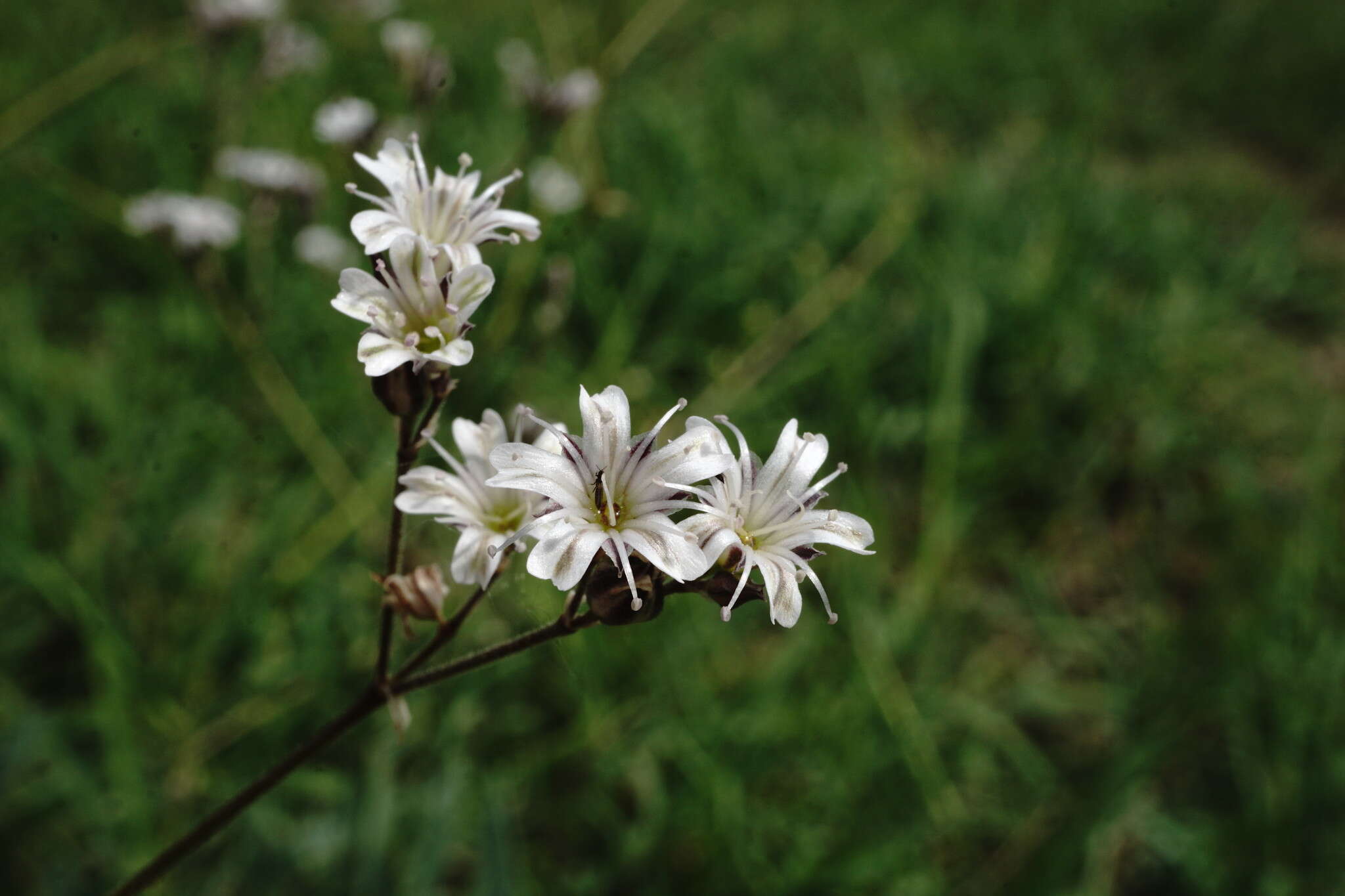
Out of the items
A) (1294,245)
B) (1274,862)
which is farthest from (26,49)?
(1294,245)

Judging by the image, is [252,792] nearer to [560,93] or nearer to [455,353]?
[455,353]

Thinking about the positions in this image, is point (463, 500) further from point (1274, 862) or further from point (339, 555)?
point (1274, 862)

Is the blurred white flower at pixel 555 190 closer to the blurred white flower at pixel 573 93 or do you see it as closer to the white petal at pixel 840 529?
the blurred white flower at pixel 573 93

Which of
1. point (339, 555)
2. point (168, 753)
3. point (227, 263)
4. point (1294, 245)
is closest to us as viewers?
point (168, 753)

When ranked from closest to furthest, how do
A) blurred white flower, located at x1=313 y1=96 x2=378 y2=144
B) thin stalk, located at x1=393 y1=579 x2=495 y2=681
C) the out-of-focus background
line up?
thin stalk, located at x1=393 y1=579 x2=495 y2=681
the out-of-focus background
blurred white flower, located at x1=313 y1=96 x2=378 y2=144

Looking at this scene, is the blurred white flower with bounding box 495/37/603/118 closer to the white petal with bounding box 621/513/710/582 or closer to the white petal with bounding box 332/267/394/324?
the white petal with bounding box 332/267/394/324

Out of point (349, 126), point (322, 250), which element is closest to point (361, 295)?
point (349, 126)

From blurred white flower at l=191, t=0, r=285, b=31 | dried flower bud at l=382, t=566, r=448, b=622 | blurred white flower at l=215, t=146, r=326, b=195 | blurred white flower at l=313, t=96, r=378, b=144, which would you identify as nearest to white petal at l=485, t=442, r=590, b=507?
dried flower bud at l=382, t=566, r=448, b=622
